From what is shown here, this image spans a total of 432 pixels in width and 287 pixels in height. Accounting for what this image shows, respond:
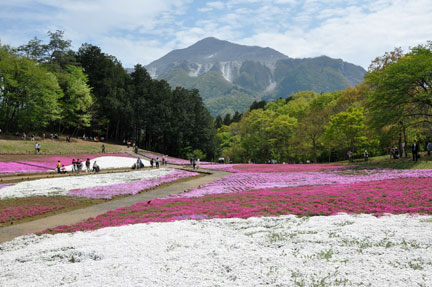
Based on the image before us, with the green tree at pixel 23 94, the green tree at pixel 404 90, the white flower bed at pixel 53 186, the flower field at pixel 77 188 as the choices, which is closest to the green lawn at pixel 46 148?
the green tree at pixel 23 94

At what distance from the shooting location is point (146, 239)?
34.3 ft

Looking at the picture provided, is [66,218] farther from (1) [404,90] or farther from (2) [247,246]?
(1) [404,90]

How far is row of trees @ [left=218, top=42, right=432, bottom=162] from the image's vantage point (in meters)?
33.1

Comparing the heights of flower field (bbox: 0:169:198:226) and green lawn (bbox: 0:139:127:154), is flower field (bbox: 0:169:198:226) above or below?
below

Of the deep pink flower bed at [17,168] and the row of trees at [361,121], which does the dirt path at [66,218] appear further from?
the row of trees at [361,121]

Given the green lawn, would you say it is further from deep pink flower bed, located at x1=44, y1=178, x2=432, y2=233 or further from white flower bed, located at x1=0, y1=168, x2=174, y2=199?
deep pink flower bed, located at x1=44, y1=178, x2=432, y2=233

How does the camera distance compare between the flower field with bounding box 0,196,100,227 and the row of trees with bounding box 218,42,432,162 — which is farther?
the row of trees with bounding box 218,42,432,162

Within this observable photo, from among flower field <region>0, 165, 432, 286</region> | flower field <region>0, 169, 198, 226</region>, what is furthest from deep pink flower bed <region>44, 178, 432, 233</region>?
flower field <region>0, 169, 198, 226</region>

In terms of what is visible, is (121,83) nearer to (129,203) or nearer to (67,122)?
(67,122)

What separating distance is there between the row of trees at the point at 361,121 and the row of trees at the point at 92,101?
1577 cm

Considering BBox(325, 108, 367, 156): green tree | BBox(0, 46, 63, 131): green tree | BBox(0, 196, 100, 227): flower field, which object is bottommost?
BBox(0, 196, 100, 227): flower field

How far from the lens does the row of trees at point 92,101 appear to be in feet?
202

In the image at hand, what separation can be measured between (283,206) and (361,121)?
4436 cm

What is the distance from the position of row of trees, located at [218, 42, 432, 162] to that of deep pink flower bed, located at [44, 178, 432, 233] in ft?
60.2
